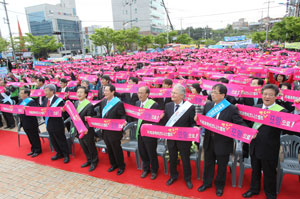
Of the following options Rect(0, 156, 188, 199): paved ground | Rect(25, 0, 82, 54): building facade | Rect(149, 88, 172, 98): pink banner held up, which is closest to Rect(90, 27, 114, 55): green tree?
Rect(25, 0, 82, 54): building facade

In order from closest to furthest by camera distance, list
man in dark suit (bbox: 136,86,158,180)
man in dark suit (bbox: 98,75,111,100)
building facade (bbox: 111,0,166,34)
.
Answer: man in dark suit (bbox: 136,86,158,180) → man in dark suit (bbox: 98,75,111,100) → building facade (bbox: 111,0,166,34)

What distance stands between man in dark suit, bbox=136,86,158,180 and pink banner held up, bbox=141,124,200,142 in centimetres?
22

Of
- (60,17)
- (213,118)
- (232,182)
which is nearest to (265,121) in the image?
(213,118)

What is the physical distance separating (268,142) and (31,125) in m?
5.43

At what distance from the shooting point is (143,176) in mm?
4297

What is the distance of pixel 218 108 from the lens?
131 inches

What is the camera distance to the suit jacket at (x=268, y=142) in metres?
3.12

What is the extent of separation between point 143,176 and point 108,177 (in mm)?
788

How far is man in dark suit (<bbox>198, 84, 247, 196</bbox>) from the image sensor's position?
3277 millimetres

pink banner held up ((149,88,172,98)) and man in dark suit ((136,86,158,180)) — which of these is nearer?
man in dark suit ((136,86,158,180))

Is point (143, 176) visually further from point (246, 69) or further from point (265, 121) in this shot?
point (246, 69)

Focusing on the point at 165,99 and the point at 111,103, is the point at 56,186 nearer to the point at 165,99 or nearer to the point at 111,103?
the point at 111,103

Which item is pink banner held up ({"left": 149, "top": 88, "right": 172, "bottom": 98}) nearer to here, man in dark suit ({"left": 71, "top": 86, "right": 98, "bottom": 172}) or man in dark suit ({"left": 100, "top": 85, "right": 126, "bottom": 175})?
man in dark suit ({"left": 100, "top": 85, "right": 126, "bottom": 175})

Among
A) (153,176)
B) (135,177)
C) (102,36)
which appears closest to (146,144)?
(153,176)
